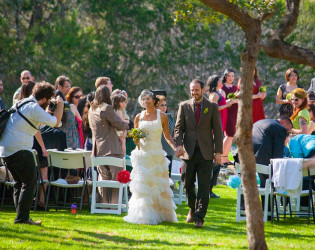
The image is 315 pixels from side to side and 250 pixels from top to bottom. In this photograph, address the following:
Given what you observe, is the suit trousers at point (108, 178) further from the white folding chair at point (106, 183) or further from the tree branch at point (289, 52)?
the tree branch at point (289, 52)

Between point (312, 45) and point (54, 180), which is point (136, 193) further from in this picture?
point (312, 45)

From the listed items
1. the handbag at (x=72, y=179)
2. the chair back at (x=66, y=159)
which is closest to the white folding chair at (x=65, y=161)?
the chair back at (x=66, y=159)

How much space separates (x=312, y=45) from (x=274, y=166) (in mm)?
18861

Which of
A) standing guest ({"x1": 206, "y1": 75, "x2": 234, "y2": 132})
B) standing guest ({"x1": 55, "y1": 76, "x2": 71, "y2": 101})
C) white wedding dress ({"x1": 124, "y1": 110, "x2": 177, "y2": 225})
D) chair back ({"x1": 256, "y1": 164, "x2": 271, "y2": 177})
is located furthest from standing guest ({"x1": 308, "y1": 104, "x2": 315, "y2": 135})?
standing guest ({"x1": 55, "y1": 76, "x2": 71, "y2": 101})

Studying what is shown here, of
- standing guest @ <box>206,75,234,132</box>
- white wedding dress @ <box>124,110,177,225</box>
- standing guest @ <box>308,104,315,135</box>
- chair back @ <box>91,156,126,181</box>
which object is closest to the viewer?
white wedding dress @ <box>124,110,177,225</box>

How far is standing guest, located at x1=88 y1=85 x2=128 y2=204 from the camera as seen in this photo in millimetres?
12141

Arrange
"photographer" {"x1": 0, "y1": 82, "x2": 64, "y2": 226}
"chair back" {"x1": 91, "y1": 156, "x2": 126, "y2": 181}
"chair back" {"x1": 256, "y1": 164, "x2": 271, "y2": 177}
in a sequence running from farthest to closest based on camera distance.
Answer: "chair back" {"x1": 91, "y1": 156, "x2": 126, "y2": 181}
"chair back" {"x1": 256, "y1": 164, "x2": 271, "y2": 177}
"photographer" {"x1": 0, "y1": 82, "x2": 64, "y2": 226}

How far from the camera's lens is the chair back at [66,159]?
467 inches

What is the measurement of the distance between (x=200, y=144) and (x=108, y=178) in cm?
241

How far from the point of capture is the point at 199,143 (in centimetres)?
1054

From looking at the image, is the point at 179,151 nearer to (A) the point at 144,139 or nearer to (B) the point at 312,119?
(A) the point at 144,139

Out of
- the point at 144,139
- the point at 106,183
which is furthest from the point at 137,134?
the point at 106,183

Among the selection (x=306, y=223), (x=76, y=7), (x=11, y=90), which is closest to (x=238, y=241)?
(x=306, y=223)

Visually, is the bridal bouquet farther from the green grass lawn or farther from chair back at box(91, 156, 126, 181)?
the green grass lawn
